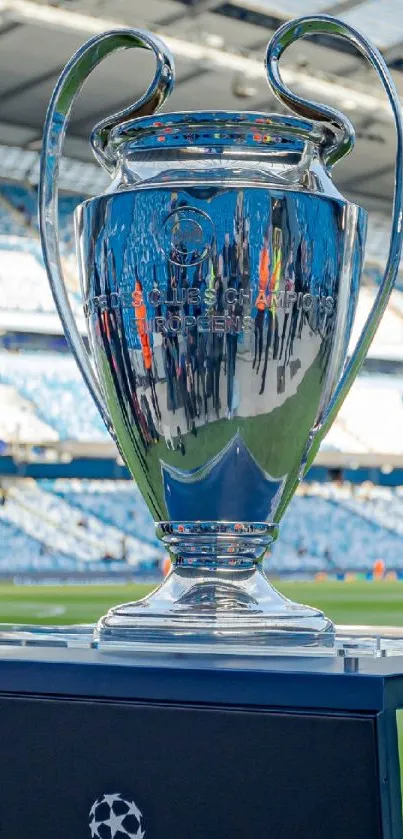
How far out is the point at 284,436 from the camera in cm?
85

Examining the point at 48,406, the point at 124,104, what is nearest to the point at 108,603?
the point at 48,406

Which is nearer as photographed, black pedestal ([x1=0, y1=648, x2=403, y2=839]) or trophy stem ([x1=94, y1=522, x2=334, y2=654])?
black pedestal ([x1=0, y1=648, x2=403, y2=839])

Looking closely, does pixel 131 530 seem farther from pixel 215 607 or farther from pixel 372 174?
pixel 215 607

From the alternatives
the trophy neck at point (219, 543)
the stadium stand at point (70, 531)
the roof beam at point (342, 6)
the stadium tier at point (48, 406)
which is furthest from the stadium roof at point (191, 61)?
the trophy neck at point (219, 543)

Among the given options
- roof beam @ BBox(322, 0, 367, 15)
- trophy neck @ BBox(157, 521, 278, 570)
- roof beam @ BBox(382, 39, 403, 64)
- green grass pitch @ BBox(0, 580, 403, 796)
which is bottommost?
trophy neck @ BBox(157, 521, 278, 570)

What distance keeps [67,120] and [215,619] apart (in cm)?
35

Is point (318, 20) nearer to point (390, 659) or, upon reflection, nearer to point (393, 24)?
point (390, 659)

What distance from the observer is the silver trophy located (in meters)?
0.81

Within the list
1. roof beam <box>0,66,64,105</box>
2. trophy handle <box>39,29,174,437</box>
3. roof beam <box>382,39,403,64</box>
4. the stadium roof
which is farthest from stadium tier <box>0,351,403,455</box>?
trophy handle <box>39,29,174,437</box>

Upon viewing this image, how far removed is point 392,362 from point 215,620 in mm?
19080

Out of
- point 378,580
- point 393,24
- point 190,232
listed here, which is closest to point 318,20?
point 190,232

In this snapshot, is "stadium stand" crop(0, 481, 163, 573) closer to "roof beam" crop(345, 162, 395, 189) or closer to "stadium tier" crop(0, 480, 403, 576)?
"stadium tier" crop(0, 480, 403, 576)

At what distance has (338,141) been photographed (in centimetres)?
90

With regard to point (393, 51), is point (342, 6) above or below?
below
